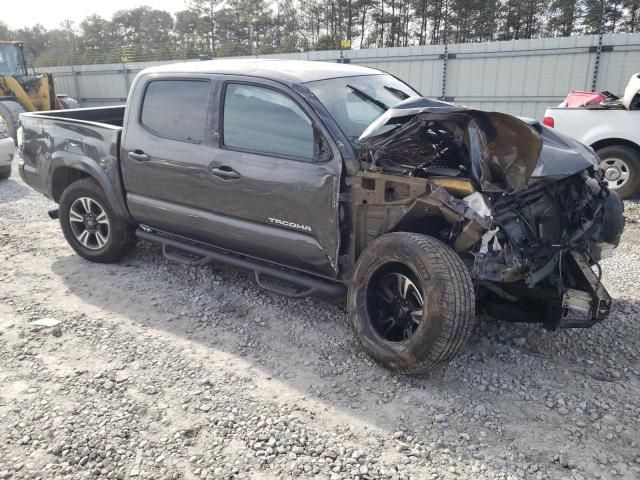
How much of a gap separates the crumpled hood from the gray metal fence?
29.0 feet

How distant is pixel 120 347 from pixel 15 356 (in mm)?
685

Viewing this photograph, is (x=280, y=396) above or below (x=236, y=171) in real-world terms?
below

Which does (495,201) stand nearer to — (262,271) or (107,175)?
(262,271)

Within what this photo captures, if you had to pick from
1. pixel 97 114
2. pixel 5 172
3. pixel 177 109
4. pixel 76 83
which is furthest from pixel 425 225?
pixel 76 83

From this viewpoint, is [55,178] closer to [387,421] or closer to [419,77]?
[387,421]

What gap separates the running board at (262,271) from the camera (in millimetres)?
3723

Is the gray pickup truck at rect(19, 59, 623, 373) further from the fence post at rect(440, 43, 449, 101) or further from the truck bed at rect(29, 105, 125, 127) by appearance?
the fence post at rect(440, 43, 449, 101)

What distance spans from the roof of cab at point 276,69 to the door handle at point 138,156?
0.72m

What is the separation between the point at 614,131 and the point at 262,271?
5.71 m

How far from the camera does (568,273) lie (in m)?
3.44

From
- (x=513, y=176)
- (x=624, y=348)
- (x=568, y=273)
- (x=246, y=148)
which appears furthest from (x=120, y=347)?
(x=624, y=348)

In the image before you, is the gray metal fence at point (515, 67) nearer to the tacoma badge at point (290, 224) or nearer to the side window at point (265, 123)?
the side window at point (265, 123)

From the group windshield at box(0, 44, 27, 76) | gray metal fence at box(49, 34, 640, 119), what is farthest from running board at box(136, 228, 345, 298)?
windshield at box(0, 44, 27, 76)

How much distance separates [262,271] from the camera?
13.0 feet
